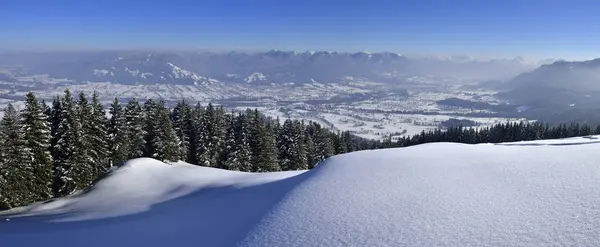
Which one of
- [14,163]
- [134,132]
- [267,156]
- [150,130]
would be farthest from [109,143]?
[267,156]

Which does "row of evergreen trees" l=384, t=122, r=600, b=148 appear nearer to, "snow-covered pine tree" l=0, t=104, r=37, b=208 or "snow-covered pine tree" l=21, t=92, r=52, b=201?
"snow-covered pine tree" l=21, t=92, r=52, b=201

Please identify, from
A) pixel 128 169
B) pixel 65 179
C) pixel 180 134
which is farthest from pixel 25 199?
pixel 180 134

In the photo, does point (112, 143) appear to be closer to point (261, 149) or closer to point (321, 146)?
point (261, 149)

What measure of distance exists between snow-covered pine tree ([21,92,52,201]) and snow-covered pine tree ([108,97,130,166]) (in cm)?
1006

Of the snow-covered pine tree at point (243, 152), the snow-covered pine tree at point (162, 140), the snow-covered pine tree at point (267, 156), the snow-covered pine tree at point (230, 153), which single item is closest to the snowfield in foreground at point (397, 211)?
the snow-covered pine tree at point (162, 140)

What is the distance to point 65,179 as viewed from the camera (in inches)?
1378

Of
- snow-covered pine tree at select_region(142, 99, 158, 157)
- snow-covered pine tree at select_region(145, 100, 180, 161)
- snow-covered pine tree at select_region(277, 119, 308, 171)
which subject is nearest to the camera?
snow-covered pine tree at select_region(145, 100, 180, 161)

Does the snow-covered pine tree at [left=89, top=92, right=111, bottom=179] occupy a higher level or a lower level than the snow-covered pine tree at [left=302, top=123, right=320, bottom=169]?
higher

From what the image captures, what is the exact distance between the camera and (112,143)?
1762 inches

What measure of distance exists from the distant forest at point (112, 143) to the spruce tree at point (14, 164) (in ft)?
0.20

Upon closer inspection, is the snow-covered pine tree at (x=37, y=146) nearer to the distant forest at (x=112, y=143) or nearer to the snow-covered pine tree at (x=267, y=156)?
the distant forest at (x=112, y=143)

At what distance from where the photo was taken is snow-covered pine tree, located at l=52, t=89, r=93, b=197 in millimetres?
35375

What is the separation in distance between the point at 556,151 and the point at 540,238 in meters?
10.6

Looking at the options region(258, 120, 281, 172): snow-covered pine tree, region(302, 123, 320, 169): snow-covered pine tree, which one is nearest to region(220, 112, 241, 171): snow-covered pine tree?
region(258, 120, 281, 172): snow-covered pine tree
